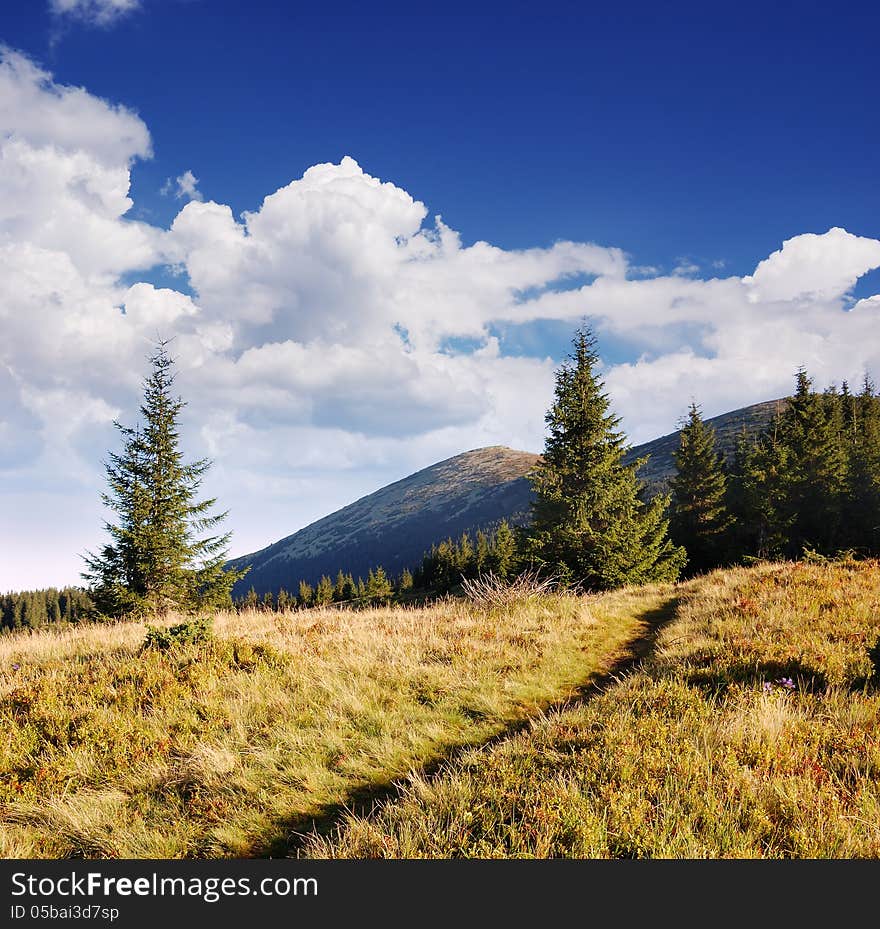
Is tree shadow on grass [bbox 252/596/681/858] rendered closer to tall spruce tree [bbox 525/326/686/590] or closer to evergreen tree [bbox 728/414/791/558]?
tall spruce tree [bbox 525/326/686/590]

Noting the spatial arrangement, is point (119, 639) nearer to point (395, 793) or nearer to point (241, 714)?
point (241, 714)

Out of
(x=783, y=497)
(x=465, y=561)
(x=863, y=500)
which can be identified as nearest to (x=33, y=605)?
(x=465, y=561)

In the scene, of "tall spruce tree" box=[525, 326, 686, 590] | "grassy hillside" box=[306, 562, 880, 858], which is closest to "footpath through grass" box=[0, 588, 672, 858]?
"grassy hillside" box=[306, 562, 880, 858]

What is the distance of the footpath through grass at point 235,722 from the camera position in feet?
14.2

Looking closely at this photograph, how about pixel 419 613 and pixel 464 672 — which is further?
pixel 419 613

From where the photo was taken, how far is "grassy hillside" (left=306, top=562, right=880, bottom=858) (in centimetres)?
338

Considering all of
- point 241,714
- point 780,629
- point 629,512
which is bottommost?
point 780,629

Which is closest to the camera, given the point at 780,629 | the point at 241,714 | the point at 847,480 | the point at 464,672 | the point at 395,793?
the point at 395,793

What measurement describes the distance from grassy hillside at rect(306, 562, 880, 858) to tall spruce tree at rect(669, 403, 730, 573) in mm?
36022

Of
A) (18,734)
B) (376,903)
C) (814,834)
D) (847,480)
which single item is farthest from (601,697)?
(847,480)

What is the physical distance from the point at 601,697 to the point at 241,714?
487 cm

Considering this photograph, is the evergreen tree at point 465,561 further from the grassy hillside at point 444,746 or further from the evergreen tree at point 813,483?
the grassy hillside at point 444,746

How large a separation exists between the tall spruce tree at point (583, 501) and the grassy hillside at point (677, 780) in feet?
45.3

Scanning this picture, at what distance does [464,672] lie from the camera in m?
7.98
